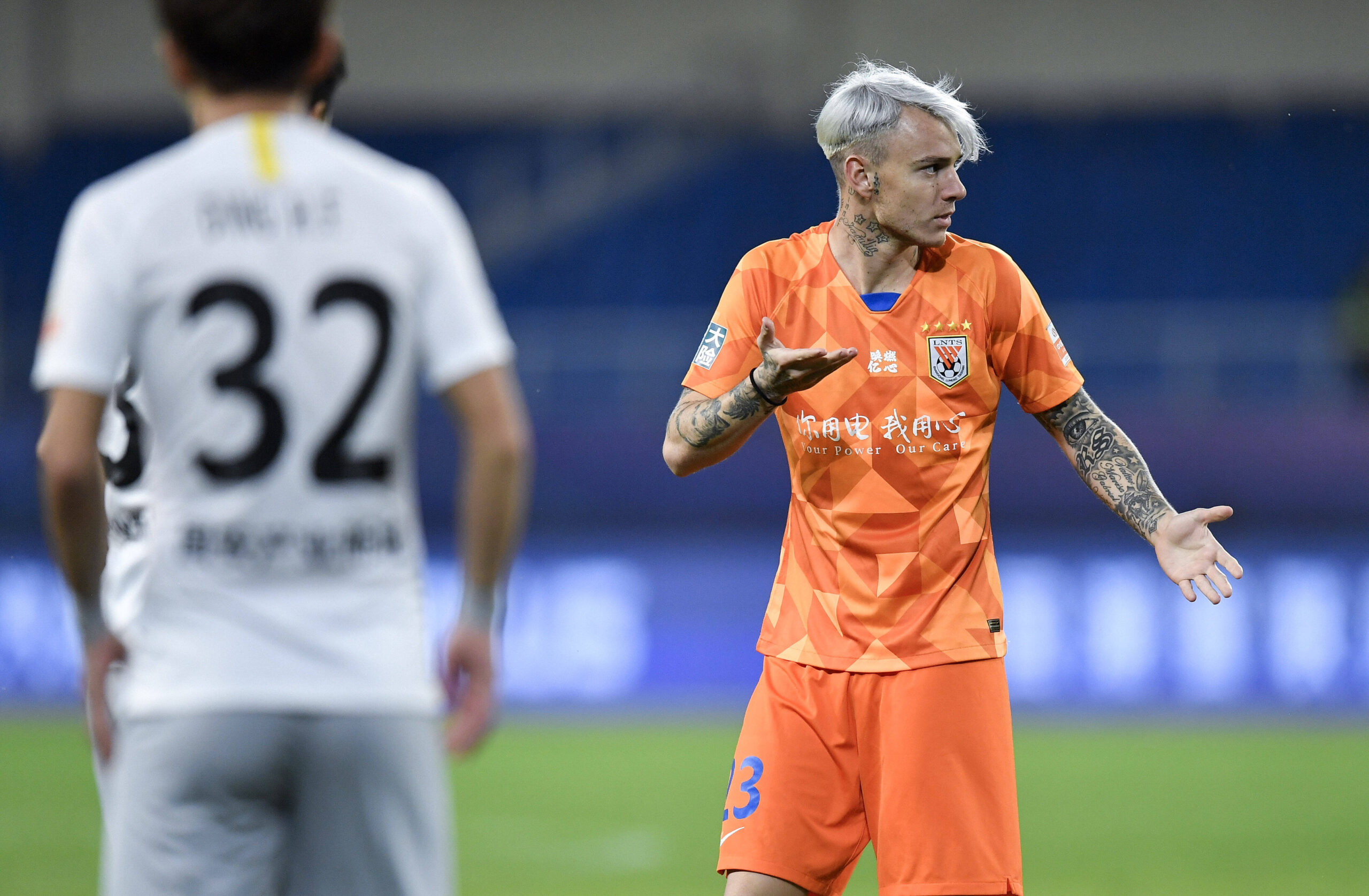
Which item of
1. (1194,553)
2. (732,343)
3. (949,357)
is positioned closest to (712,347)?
(732,343)

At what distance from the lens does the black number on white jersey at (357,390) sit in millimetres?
2236

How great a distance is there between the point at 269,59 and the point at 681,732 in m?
9.12

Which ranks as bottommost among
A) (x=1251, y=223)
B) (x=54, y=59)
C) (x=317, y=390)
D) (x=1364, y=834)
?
(x=1364, y=834)

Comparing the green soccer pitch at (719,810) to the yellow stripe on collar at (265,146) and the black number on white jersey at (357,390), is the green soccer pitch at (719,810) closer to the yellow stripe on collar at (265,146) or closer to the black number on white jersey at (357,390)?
the black number on white jersey at (357,390)

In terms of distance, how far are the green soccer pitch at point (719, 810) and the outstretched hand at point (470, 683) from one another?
14.7 feet

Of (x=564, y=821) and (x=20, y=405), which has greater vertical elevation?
(x=20, y=405)

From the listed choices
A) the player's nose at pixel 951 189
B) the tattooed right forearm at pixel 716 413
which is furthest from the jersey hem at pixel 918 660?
the player's nose at pixel 951 189

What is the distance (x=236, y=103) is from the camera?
2332 mm

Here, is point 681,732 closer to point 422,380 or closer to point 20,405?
point 422,380

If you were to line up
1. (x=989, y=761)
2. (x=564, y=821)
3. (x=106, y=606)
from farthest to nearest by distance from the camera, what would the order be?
(x=564, y=821) → (x=989, y=761) → (x=106, y=606)

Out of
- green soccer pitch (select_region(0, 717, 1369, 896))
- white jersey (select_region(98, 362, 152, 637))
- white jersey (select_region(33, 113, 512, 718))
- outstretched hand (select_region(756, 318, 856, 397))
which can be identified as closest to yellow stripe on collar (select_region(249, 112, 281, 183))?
white jersey (select_region(33, 113, 512, 718))

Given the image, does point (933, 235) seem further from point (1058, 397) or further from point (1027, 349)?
point (1058, 397)

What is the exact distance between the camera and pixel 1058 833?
25.8 feet

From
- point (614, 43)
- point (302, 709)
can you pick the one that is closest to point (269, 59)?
point (302, 709)
